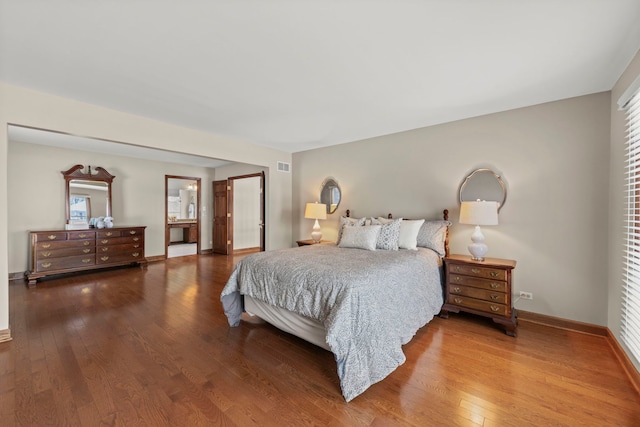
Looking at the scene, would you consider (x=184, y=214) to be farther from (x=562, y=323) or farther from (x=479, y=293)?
(x=562, y=323)

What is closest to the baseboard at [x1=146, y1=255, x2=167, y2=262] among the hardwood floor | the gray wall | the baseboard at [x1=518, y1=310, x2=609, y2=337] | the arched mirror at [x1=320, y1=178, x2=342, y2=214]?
the hardwood floor

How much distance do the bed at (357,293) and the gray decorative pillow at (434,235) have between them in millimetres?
11

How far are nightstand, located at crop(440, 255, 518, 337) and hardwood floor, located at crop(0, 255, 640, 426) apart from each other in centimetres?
15

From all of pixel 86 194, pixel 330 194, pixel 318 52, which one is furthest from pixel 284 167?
pixel 86 194

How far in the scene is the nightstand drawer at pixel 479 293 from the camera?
8.66 ft

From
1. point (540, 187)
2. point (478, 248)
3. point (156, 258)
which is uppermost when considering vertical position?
point (540, 187)

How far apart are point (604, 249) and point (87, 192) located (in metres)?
7.67

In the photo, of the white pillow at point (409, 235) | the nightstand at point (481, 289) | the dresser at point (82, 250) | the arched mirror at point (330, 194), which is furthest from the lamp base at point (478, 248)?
the dresser at point (82, 250)

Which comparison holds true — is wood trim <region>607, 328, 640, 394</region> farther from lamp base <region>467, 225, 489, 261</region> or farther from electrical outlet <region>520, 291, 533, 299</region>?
lamp base <region>467, 225, 489, 261</region>

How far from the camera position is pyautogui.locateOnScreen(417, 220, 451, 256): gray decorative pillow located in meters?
3.16

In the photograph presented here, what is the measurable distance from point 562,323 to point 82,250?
7.02 metres

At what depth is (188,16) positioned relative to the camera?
162cm

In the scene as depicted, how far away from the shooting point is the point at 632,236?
2.01 m

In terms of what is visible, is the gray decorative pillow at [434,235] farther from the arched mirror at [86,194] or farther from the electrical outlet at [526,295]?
the arched mirror at [86,194]
